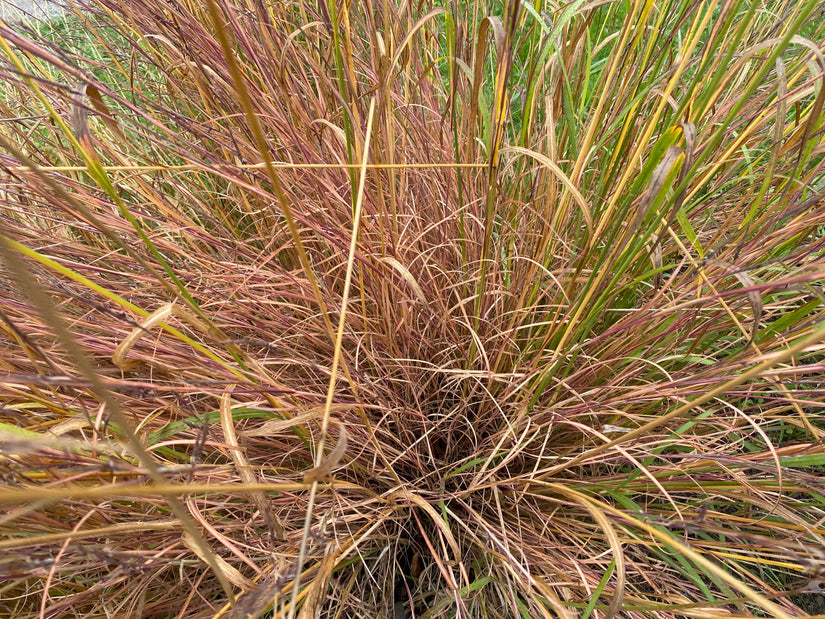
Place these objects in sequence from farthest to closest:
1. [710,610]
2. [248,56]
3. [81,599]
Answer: [248,56]
[81,599]
[710,610]

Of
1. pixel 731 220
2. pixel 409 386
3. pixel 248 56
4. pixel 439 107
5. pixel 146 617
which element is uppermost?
pixel 248 56

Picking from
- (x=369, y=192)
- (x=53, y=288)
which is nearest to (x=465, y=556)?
(x=369, y=192)

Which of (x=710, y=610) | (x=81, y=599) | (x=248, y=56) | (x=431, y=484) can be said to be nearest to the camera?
(x=710, y=610)

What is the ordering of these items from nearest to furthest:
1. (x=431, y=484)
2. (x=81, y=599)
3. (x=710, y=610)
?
(x=710, y=610) < (x=81, y=599) < (x=431, y=484)

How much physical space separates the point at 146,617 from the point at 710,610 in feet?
2.15

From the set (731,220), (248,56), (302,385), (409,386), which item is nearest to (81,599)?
(302,385)

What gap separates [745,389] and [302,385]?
0.59 metres

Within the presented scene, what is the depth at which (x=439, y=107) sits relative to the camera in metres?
0.89

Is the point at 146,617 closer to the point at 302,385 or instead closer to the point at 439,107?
the point at 302,385

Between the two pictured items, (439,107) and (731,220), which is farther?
(439,107)

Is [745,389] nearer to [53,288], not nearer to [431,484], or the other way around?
[431,484]

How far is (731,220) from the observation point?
682 millimetres

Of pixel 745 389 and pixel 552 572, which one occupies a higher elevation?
pixel 745 389

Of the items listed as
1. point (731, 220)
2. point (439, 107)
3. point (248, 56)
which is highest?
point (248, 56)
